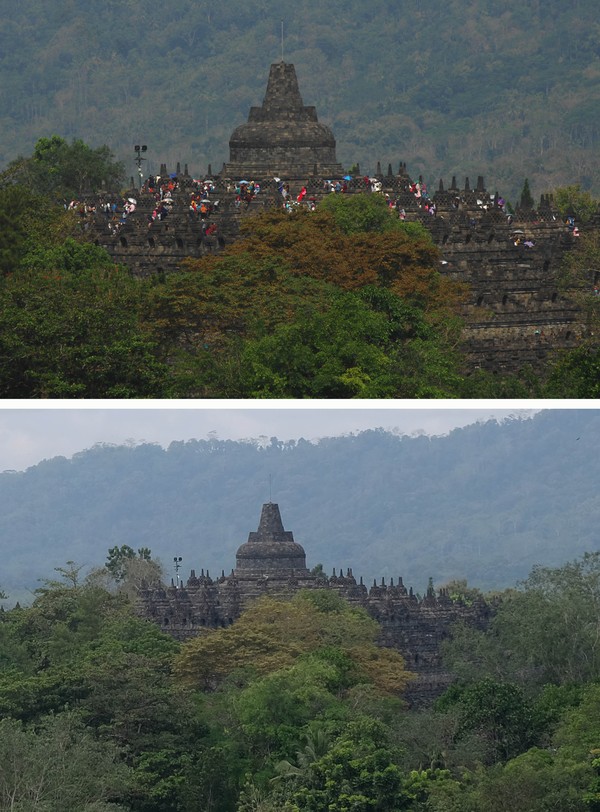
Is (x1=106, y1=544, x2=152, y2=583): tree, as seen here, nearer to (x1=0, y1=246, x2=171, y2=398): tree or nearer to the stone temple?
the stone temple

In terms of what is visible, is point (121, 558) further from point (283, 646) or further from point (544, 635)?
point (544, 635)

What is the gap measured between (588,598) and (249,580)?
15161 millimetres

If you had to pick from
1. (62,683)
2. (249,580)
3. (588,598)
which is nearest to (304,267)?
(249,580)

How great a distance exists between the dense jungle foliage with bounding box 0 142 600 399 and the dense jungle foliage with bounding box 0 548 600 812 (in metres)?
5.11

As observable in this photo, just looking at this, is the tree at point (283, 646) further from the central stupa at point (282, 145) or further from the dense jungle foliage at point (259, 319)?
the central stupa at point (282, 145)

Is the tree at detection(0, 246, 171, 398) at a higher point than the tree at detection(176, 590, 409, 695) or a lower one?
higher

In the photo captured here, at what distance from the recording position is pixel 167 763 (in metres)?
47.2

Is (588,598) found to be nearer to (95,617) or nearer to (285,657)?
(285,657)

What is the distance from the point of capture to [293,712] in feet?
159

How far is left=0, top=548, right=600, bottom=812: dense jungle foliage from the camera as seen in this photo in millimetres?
43562

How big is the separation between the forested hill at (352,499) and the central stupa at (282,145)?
37.8 meters

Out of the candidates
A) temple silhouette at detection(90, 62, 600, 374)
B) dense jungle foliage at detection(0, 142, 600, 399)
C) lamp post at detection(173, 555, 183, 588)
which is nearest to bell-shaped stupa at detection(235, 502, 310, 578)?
lamp post at detection(173, 555, 183, 588)

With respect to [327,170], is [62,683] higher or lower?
lower

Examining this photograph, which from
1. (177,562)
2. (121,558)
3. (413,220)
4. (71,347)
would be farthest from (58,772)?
(413,220)
